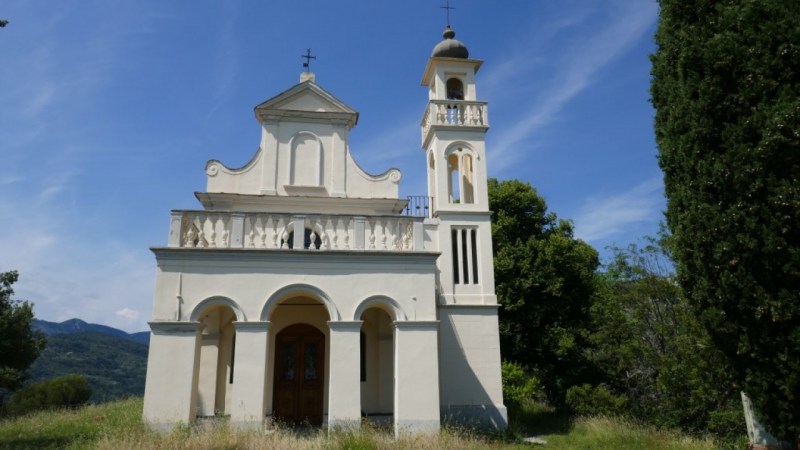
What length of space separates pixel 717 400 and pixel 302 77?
1464 centimetres

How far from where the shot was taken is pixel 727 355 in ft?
28.0

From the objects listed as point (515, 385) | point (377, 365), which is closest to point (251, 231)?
point (377, 365)

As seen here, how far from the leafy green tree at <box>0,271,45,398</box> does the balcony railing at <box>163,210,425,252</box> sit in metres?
16.5

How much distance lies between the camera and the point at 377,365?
49.0 ft

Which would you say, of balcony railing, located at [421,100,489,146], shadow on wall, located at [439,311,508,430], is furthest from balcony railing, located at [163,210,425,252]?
balcony railing, located at [421,100,489,146]

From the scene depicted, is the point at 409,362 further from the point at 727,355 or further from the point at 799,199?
the point at 799,199

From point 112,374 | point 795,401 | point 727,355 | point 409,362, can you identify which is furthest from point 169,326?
point 112,374

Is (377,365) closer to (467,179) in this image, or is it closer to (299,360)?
(299,360)

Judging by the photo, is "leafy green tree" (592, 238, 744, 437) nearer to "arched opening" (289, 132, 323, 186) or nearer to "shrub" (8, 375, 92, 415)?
"arched opening" (289, 132, 323, 186)

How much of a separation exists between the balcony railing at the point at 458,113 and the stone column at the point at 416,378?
7302 millimetres

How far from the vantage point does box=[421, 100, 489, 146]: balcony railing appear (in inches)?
678

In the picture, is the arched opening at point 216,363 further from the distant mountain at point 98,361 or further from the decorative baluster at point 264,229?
the distant mountain at point 98,361

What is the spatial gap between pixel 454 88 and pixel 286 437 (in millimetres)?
12419

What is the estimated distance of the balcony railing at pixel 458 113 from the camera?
56.5 ft
